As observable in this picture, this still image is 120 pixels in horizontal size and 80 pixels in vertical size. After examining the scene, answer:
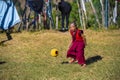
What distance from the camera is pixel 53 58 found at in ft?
36.3

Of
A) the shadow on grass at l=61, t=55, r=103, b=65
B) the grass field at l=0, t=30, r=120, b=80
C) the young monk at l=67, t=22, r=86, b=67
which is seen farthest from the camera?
the shadow on grass at l=61, t=55, r=103, b=65

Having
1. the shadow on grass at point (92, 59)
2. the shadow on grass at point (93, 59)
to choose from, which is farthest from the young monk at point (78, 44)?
the shadow on grass at point (93, 59)

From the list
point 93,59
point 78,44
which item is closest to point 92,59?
point 93,59

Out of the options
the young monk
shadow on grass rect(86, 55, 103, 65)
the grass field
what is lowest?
shadow on grass rect(86, 55, 103, 65)

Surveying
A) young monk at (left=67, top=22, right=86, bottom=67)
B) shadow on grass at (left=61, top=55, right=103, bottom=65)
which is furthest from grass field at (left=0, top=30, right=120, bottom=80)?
young monk at (left=67, top=22, right=86, bottom=67)

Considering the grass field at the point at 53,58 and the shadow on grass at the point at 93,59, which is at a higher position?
the grass field at the point at 53,58

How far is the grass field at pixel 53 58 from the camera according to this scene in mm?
9039

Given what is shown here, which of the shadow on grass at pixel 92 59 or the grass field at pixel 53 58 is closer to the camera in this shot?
the grass field at pixel 53 58

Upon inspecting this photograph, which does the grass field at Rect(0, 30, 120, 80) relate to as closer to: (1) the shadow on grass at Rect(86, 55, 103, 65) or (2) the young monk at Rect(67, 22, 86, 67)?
(1) the shadow on grass at Rect(86, 55, 103, 65)

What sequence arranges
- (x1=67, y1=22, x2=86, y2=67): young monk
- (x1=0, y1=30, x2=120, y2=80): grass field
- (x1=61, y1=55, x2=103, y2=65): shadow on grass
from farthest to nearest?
(x1=61, y1=55, x2=103, y2=65): shadow on grass → (x1=67, y1=22, x2=86, y2=67): young monk → (x1=0, y1=30, x2=120, y2=80): grass field

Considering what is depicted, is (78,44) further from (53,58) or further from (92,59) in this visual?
(53,58)

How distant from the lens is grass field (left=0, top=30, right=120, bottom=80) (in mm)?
9039

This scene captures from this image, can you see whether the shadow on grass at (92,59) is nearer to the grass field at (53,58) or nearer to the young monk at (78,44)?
the grass field at (53,58)

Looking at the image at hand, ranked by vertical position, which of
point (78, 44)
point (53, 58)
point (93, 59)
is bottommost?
point (93, 59)
